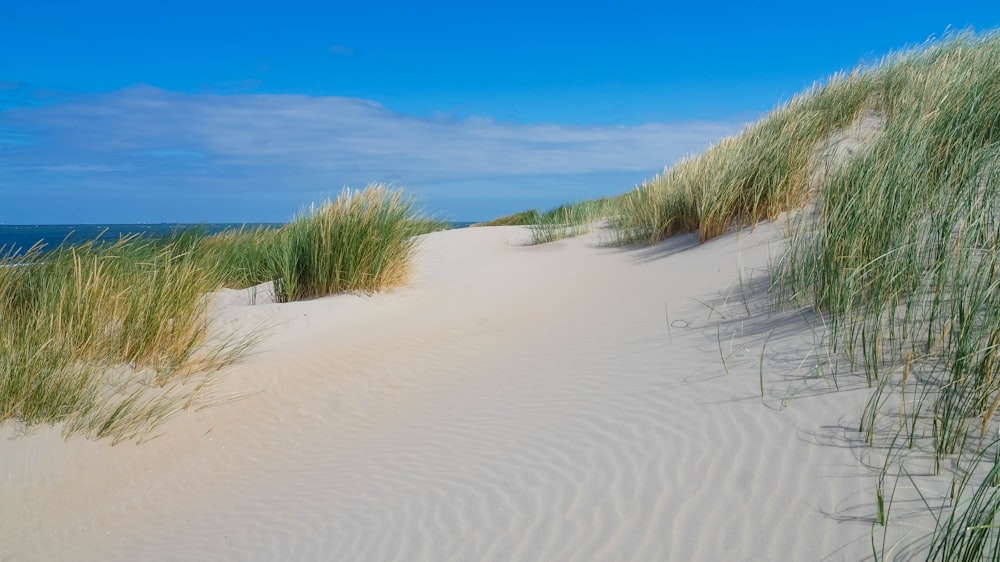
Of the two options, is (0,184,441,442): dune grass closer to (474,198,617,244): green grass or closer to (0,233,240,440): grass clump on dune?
(0,233,240,440): grass clump on dune

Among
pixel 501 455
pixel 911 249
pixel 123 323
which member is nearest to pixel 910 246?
pixel 911 249

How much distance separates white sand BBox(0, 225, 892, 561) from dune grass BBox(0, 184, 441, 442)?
19cm

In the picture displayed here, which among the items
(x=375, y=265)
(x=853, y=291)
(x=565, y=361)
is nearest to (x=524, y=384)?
(x=565, y=361)

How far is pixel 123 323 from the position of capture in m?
5.14

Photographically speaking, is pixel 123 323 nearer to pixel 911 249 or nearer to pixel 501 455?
pixel 501 455

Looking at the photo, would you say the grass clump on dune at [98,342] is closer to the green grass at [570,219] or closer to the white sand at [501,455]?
the white sand at [501,455]

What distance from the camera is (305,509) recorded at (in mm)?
3678

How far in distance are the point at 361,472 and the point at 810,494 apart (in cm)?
247

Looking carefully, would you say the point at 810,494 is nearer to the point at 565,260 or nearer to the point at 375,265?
the point at 375,265

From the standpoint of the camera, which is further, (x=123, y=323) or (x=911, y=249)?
(x=123, y=323)

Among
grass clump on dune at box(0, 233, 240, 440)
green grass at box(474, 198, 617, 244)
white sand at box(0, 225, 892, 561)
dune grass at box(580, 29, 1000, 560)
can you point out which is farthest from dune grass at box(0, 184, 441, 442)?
green grass at box(474, 198, 617, 244)

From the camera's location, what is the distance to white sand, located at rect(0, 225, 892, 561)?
2.74m

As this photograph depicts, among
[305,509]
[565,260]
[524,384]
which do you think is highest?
[565,260]

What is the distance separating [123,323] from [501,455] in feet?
10.8
